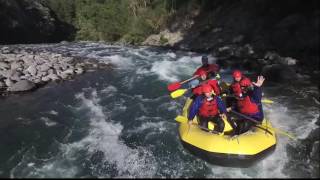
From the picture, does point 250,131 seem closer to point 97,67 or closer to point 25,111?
point 25,111

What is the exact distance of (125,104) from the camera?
10.1m

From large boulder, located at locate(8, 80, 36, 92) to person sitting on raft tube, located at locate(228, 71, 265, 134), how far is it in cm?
616

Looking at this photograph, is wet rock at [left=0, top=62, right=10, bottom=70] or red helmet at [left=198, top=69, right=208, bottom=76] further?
wet rock at [left=0, top=62, right=10, bottom=70]

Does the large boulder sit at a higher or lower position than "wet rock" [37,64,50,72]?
lower

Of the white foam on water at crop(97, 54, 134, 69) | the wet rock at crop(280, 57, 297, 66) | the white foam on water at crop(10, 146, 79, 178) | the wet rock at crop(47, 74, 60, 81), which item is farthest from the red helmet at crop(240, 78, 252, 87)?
the white foam on water at crop(97, 54, 134, 69)

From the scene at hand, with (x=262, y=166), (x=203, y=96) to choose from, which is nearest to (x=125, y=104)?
(x=203, y=96)

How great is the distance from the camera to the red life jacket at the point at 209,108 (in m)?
6.98

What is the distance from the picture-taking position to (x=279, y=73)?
454 inches

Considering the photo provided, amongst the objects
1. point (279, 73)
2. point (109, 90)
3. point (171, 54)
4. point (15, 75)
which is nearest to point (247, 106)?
point (279, 73)

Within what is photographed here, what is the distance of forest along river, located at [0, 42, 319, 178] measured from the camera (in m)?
6.74

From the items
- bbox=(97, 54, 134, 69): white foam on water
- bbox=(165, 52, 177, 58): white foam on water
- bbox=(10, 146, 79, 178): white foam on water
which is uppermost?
bbox=(165, 52, 177, 58): white foam on water

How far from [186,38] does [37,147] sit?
36.1ft

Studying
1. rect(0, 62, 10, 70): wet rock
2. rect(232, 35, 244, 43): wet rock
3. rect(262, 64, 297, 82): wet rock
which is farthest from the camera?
rect(232, 35, 244, 43): wet rock

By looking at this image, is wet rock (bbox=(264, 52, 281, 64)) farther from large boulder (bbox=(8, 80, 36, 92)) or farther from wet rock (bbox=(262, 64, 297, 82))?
large boulder (bbox=(8, 80, 36, 92))
